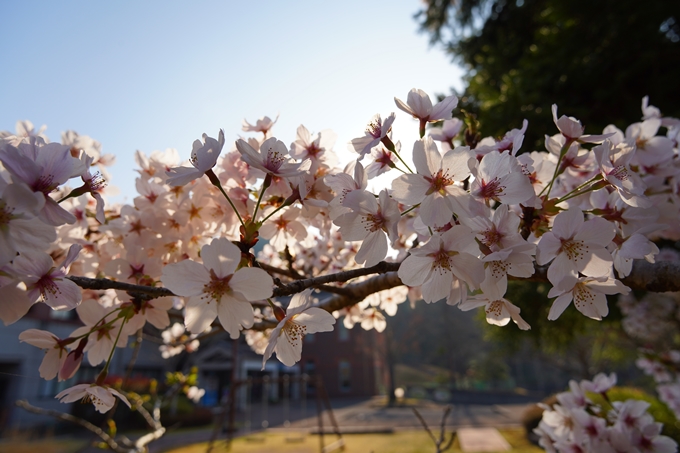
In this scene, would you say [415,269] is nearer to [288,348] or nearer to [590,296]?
[288,348]

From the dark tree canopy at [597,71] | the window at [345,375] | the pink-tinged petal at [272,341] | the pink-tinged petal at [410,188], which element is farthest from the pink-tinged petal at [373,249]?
the window at [345,375]

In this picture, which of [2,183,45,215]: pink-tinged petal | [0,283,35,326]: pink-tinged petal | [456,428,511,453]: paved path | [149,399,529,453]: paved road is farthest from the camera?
[149,399,529,453]: paved road

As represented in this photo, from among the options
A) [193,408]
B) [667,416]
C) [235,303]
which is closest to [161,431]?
[235,303]

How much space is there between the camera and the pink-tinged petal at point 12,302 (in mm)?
653

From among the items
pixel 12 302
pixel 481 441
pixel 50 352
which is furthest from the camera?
pixel 481 441

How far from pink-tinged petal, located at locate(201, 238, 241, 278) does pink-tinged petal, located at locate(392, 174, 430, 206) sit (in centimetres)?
32

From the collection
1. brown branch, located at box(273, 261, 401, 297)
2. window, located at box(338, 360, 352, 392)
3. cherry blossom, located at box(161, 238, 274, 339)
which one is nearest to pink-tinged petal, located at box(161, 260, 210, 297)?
cherry blossom, located at box(161, 238, 274, 339)

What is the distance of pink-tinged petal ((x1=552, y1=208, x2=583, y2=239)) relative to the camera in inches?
29.7

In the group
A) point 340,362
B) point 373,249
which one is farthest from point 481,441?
point 340,362

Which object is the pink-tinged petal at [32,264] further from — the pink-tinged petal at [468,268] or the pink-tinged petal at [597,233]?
the pink-tinged petal at [597,233]

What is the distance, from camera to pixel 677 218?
1169 millimetres

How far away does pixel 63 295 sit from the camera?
29.7 inches

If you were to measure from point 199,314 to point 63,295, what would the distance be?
0.27 meters

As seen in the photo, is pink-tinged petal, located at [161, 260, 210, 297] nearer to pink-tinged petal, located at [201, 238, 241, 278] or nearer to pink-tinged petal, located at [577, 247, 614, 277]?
pink-tinged petal, located at [201, 238, 241, 278]
